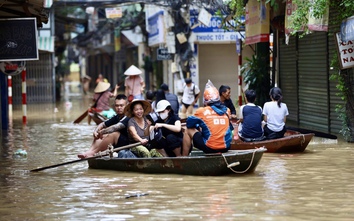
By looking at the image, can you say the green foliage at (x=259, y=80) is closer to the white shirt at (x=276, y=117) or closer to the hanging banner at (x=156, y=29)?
the white shirt at (x=276, y=117)

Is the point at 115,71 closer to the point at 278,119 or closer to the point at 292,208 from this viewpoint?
the point at 278,119

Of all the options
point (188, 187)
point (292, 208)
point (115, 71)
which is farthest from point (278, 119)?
point (115, 71)

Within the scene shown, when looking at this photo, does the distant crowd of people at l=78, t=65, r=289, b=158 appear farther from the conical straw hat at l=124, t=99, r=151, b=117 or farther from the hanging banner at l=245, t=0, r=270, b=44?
the hanging banner at l=245, t=0, r=270, b=44

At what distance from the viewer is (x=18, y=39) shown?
15430 mm

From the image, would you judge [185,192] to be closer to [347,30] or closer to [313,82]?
[347,30]

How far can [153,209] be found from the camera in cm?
965

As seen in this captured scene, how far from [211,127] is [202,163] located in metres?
0.63

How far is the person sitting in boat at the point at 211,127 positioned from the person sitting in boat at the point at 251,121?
233cm

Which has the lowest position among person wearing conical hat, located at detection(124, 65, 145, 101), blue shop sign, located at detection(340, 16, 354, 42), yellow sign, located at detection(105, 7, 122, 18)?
person wearing conical hat, located at detection(124, 65, 145, 101)

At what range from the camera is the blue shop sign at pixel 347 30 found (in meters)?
15.3

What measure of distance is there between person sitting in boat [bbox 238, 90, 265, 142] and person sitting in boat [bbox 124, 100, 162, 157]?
A: 242 centimetres

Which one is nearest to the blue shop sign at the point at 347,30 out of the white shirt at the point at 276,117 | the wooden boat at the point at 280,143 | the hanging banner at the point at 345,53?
the hanging banner at the point at 345,53

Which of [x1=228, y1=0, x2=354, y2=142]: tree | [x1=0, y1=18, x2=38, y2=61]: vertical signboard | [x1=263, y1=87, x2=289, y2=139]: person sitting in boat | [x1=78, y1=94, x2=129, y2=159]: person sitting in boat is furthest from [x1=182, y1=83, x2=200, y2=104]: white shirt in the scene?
[x1=78, y1=94, x2=129, y2=159]: person sitting in boat

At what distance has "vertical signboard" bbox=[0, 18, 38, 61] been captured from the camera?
50.4 ft
